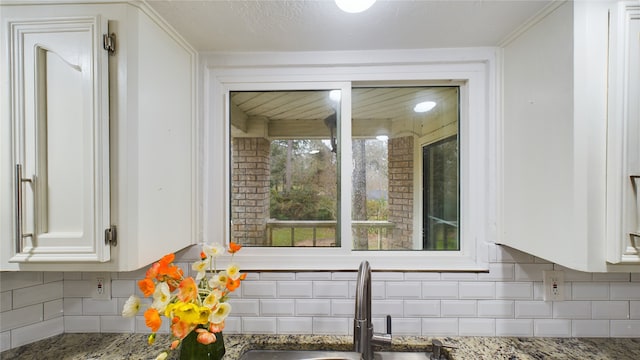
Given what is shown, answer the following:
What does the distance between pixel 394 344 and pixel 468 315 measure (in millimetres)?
372

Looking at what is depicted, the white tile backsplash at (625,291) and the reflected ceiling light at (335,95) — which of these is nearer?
the white tile backsplash at (625,291)

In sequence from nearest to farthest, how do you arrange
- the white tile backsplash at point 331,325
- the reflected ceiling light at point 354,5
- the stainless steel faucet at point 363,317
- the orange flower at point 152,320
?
the orange flower at point 152,320
the reflected ceiling light at point 354,5
the stainless steel faucet at point 363,317
the white tile backsplash at point 331,325

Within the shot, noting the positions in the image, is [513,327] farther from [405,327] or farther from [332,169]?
[332,169]

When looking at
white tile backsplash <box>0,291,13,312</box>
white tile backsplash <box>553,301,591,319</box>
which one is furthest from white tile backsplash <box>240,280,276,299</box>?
white tile backsplash <box>553,301,591,319</box>

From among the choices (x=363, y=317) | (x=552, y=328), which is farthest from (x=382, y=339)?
(x=552, y=328)

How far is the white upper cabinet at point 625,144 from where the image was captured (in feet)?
2.74

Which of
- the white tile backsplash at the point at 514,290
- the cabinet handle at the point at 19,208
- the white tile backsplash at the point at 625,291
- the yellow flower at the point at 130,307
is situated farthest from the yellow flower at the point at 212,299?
the white tile backsplash at the point at 625,291

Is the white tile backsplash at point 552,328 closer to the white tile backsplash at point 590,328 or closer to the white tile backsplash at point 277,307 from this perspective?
the white tile backsplash at point 590,328

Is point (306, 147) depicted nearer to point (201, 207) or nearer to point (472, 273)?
point (201, 207)

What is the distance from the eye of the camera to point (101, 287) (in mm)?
1295

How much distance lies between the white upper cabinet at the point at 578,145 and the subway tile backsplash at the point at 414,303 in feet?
1.08

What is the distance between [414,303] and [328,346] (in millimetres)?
436

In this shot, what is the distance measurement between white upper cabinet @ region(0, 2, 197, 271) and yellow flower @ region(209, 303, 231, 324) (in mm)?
326

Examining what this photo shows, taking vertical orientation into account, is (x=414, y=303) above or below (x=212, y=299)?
below
